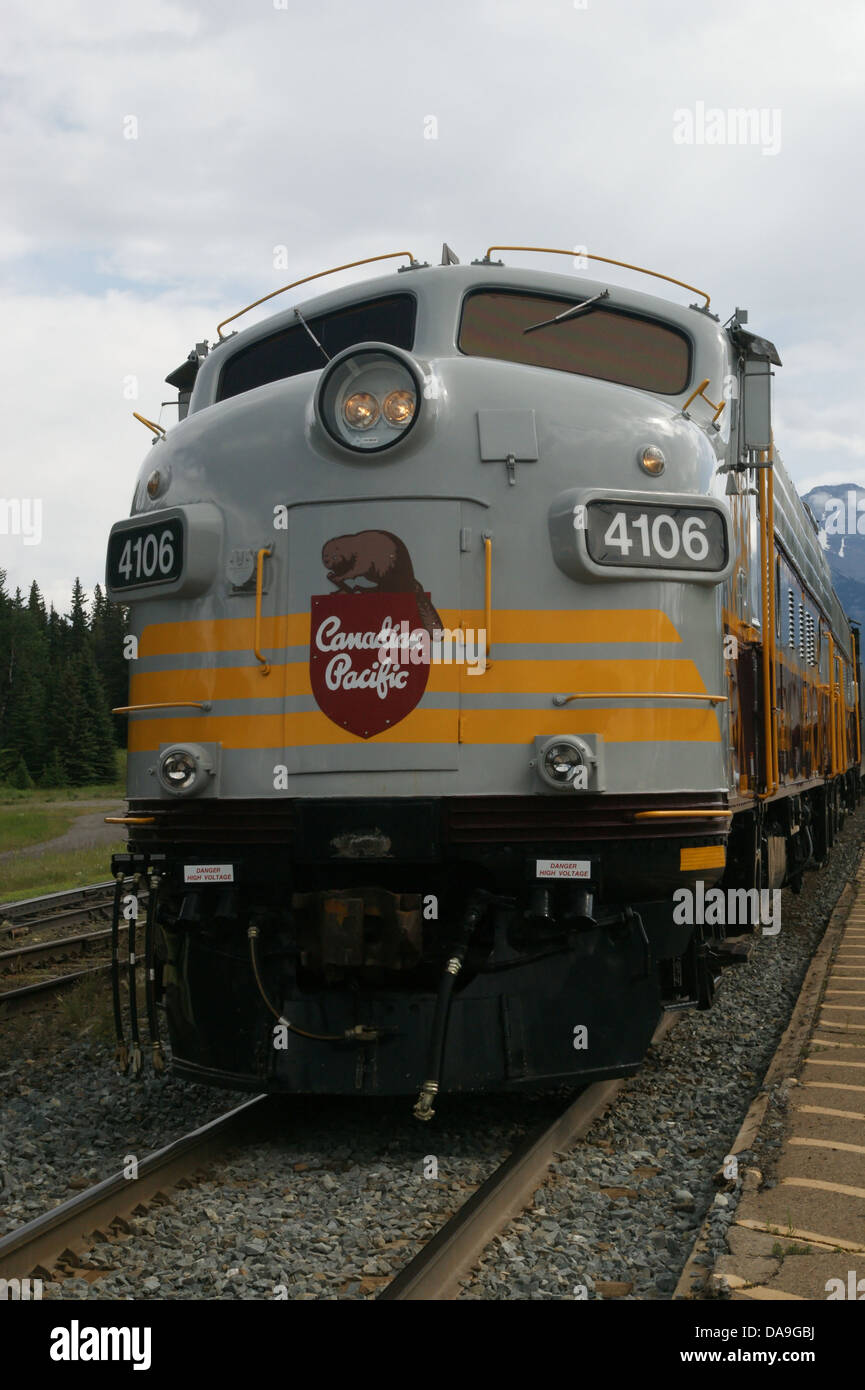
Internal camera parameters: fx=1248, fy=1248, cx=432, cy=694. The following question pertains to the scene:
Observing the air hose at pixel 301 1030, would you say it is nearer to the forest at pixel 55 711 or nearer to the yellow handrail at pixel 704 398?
the yellow handrail at pixel 704 398

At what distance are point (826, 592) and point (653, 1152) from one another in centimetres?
1182

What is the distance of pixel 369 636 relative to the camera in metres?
5.18

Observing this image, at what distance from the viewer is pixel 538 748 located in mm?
5109

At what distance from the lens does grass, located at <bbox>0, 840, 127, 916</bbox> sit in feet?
59.4

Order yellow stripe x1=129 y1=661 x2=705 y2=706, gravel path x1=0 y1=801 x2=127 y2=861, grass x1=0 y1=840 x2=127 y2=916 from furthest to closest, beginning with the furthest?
gravel path x1=0 y1=801 x2=127 y2=861
grass x1=0 y1=840 x2=127 y2=916
yellow stripe x1=129 y1=661 x2=705 y2=706

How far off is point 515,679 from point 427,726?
0.41m

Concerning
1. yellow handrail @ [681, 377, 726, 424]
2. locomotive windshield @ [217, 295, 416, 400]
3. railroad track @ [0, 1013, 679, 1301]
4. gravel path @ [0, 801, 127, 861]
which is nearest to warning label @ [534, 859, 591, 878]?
railroad track @ [0, 1013, 679, 1301]

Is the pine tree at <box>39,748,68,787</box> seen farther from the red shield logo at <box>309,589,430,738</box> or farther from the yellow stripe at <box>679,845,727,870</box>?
the yellow stripe at <box>679,845,727,870</box>

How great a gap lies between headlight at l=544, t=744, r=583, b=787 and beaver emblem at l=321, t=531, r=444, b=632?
2.29ft

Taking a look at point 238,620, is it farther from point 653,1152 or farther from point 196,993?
point 653,1152

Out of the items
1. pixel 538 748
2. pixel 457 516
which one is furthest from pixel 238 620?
pixel 538 748

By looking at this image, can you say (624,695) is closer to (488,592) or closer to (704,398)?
(488,592)

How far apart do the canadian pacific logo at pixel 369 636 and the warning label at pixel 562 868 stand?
841mm

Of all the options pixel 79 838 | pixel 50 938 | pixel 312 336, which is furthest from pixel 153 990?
pixel 79 838
